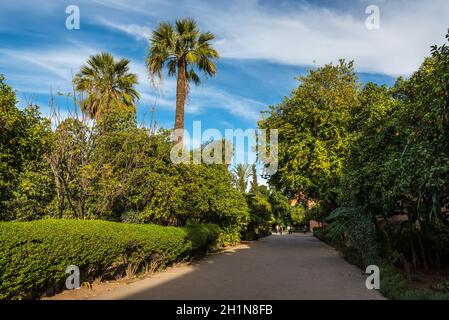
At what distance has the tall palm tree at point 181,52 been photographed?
57.4 ft

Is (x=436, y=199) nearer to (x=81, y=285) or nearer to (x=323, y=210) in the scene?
(x=81, y=285)

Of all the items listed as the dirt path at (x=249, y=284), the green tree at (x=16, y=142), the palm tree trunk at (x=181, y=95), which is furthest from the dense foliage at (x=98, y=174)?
the dirt path at (x=249, y=284)

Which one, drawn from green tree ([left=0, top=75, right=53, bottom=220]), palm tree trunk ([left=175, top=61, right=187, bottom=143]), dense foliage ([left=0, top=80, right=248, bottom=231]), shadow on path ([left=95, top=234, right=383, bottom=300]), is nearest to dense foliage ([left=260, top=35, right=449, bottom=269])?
shadow on path ([left=95, top=234, right=383, bottom=300])

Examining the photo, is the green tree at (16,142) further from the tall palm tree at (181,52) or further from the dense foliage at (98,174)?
the tall palm tree at (181,52)

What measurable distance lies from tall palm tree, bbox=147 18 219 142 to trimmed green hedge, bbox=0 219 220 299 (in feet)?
29.5

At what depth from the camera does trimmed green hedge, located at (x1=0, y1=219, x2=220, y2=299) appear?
543cm

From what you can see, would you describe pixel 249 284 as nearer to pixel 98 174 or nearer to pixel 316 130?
pixel 98 174

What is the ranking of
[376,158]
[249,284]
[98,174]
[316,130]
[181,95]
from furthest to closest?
[316,130] < [181,95] < [98,174] < [376,158] < [249,284]

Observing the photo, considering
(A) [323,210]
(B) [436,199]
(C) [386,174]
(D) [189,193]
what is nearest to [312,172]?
(A) [323,210]

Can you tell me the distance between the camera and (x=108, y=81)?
707 inches

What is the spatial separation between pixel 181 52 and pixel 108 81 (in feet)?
13.7

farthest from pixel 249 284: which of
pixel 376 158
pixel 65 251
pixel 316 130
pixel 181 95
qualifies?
pixel 316 130

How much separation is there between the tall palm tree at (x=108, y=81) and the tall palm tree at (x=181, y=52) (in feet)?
7.85
